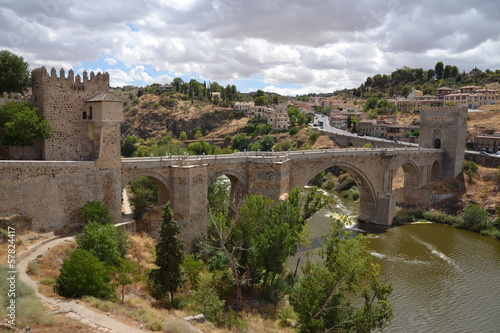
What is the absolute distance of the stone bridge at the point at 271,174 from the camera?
21031mm

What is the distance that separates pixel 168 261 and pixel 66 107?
9.72m

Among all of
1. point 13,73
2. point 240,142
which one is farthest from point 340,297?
point 240,142

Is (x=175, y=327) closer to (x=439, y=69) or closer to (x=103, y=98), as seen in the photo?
(x=103, y=98)

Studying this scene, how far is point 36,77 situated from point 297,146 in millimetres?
49605

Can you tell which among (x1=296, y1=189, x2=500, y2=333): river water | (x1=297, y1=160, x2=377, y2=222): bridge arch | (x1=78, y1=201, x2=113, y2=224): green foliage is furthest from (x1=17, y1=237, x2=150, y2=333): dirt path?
(x1=297, y1=160, x2=377, y2=222): bridge arch

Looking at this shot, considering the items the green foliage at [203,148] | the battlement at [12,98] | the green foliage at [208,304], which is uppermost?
the battlement at [12,98]

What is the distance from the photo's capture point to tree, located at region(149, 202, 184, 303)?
15.2 metres

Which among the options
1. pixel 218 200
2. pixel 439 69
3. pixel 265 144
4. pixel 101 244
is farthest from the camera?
pixel 439 69

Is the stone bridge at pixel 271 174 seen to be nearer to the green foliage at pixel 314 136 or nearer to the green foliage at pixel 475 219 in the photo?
the green foliage at pixel 475 219

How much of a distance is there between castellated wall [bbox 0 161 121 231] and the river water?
13.4m

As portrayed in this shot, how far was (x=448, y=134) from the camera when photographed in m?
40.7

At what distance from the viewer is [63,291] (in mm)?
12430

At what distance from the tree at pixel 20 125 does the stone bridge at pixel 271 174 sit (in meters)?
4.34

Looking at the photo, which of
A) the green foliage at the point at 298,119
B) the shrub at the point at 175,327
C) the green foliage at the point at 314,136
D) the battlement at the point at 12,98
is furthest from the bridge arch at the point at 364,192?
the green foliage at the point at 298,119
